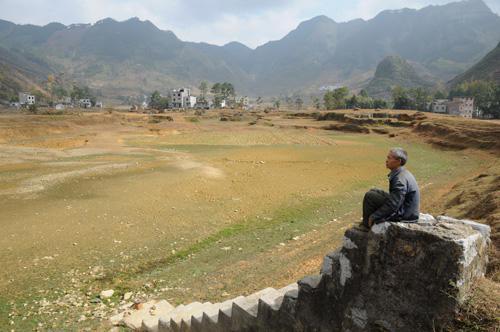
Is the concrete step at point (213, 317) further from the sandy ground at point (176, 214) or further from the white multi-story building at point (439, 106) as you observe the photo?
the white multi-story building at point (439, 106)

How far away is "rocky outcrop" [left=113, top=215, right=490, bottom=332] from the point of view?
375 cm

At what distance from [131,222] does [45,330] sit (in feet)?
24.2

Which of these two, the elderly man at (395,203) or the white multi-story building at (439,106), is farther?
the white multi-story building at (439,106)

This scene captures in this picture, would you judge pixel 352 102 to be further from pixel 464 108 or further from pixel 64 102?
pixel 64 102

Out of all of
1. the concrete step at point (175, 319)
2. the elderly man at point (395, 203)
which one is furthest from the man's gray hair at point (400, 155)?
the concrete step at point (175, 319)

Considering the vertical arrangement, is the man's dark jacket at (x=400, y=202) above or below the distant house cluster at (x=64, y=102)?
below

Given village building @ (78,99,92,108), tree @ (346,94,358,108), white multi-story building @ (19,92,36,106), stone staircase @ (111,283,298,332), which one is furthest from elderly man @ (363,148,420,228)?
village building @ (78,99,92,108)

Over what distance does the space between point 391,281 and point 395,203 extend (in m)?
1.01

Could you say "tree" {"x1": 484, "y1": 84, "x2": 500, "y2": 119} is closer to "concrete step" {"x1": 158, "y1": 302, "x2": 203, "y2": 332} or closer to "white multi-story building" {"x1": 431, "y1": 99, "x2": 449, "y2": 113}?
"white multi-story building" {"x1": 431, "y1": 99, "x2": 449, "y2": 113}

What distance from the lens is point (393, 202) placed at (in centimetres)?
452

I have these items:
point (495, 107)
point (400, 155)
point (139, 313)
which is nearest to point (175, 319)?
point (139, 313)

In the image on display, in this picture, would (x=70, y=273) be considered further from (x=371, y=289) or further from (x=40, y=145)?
(x=40, y=145)

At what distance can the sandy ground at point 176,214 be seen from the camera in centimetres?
1062

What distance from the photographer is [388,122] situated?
65.9m
